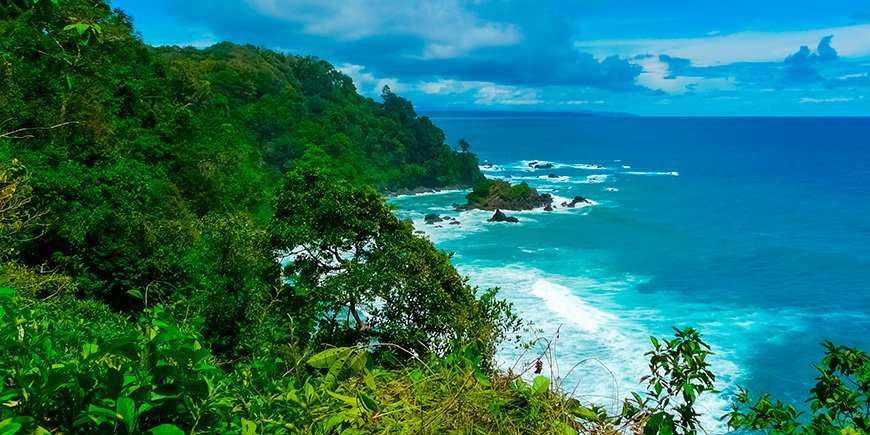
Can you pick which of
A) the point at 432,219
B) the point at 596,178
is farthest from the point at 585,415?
the point at 596,178

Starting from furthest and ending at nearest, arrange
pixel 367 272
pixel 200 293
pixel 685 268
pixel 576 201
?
pixel 576 201, pixel 685 268, pixel 200 293, pixel 367 272

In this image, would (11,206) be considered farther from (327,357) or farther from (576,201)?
(576,201)

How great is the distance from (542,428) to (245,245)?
12.1m

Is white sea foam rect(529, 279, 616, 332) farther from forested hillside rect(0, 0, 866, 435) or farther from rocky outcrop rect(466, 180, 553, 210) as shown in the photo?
rocky outcrop rect(466, 180, 553, 210)

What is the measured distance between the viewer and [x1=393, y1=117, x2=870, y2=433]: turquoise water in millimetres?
25031

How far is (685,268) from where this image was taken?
3944cm

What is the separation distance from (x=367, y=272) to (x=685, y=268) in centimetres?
3282

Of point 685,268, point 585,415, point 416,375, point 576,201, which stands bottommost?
point 685,268

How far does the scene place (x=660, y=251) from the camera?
1725 inches

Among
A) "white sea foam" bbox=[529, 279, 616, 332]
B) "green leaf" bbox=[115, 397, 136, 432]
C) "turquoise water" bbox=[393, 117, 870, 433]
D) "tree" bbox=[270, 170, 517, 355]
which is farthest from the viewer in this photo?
"white sea foam" bbox=[529, 279, 616, 332]

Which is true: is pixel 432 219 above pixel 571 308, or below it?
above

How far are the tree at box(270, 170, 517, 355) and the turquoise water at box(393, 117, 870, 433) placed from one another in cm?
288

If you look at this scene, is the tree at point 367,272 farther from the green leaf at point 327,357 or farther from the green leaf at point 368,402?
the green leaf at point 368,402

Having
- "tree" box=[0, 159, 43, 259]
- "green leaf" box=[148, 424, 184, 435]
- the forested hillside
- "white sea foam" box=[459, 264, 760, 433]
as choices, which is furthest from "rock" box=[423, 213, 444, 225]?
"green leaf" box=[148, 424, 184, 435]
